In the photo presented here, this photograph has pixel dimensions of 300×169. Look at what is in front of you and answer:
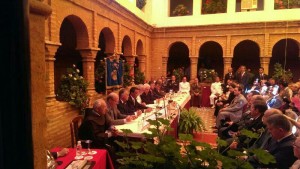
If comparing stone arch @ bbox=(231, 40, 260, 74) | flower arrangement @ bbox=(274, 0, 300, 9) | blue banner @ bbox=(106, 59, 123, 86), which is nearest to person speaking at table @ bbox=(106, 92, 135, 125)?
blue banner @ bbox=(106, 59, 123, 86)

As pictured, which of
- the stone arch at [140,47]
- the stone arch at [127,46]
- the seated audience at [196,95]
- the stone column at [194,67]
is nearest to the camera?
the stone arch at [127,46]

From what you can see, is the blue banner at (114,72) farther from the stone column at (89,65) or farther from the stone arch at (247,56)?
the stone arch at (247,56)

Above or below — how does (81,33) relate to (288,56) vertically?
above

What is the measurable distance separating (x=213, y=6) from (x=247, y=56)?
15.0 ft

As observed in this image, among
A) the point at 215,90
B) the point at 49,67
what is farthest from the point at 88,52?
the point at 215,90

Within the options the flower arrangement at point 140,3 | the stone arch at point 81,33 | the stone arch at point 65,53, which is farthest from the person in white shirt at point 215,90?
the stone arch at point 81,33

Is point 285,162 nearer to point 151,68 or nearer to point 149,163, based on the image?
point 149,163

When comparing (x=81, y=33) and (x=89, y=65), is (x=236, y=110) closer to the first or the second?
(x=89, y=65)

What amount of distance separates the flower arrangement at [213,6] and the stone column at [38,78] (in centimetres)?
1442

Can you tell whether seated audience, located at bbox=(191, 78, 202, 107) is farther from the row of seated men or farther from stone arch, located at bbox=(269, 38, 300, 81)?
the row of seated men

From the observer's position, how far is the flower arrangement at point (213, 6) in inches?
563

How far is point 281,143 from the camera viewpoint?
10.2 feet

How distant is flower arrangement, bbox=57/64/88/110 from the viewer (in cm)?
634

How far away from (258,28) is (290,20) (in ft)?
4.99
